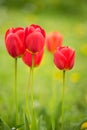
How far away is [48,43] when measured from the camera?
3156 millimetres

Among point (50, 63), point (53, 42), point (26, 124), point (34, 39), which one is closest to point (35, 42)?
point (34, 39)

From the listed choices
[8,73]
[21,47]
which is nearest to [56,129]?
[21,47]

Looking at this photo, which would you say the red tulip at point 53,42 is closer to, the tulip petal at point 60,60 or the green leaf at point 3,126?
the tulip petal at point 60,60

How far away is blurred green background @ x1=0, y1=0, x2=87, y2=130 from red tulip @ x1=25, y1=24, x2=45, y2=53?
2.10 ft

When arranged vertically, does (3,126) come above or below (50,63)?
below

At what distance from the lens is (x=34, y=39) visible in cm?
240

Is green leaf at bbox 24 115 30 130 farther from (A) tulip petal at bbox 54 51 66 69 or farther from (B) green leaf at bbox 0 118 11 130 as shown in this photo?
(A) tulip petal at bbox 54 51 66 69

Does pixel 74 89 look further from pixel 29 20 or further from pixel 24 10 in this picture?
pixel 24 10

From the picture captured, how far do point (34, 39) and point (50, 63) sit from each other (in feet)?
12.3

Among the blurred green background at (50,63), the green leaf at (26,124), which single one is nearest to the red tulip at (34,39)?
the green leaf at (26,124)

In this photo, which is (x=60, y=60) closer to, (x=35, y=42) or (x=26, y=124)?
(x=35, y=42)

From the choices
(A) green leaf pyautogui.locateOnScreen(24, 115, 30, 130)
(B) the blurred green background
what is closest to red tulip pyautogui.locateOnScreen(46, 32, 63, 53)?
(B) the blurred green background

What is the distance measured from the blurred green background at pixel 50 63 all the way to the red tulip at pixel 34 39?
64 centimetres

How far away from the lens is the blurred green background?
3.85 metres
